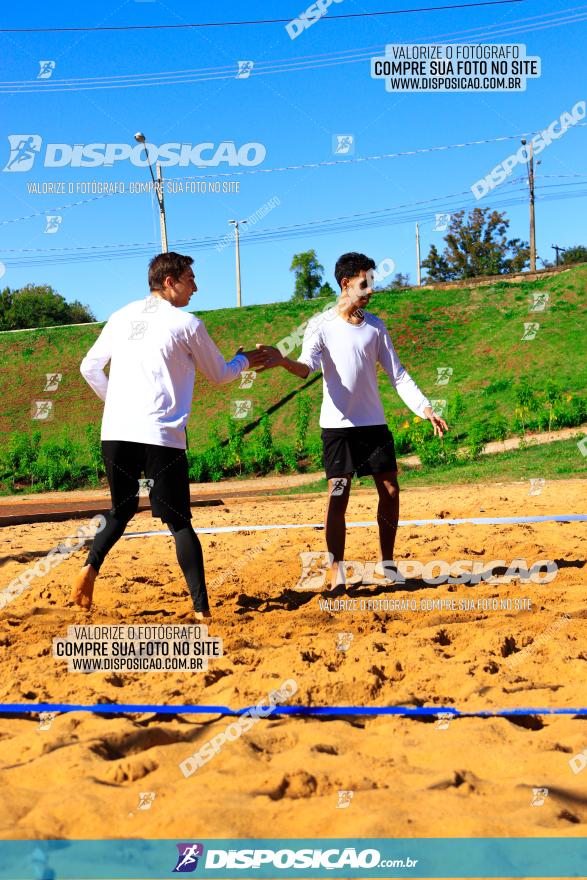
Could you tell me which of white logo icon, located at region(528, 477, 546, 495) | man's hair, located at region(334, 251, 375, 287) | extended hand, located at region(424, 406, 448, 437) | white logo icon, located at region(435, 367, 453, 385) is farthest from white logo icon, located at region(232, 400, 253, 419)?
extended hand, located at region(424, 406, 448, 437)

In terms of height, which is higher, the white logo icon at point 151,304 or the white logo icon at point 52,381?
the white logo icon at point 52,381

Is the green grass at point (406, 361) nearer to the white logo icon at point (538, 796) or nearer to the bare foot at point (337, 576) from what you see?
the bare foot at point (337, 576)

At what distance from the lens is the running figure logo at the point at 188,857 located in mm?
2084

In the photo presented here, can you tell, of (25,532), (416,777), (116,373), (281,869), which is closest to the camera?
(281,869)

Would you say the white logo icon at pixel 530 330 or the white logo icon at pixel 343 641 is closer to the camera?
the white logo icon at pixel 343 641

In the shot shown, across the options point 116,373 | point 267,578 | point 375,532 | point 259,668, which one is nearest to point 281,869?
point 259,668

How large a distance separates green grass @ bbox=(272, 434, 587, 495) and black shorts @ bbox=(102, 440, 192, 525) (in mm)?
8005

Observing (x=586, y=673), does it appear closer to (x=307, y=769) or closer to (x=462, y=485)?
(x=307, y=769)

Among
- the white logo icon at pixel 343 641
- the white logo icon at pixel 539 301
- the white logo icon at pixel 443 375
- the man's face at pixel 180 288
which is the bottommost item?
the white logo icon at pixel 343 641

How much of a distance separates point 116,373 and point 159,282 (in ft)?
1.92

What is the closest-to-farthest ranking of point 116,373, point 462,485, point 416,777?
point 416,777 → point 116,373 → point 462,485

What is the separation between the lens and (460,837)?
84.4 inches

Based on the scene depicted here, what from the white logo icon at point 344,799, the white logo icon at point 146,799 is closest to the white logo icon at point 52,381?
the white logo icon at point 146,799

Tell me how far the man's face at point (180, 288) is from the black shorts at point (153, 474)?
87cm
